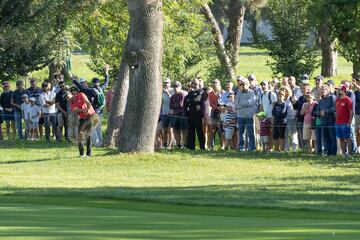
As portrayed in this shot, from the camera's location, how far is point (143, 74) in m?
31.8

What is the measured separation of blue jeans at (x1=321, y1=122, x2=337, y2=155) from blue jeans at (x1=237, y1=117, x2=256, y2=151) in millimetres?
2339

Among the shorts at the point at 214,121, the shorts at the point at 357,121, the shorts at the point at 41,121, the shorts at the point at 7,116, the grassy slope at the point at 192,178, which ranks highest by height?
the shorts at the point at 7,116

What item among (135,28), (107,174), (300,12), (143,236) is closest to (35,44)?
(135,28)

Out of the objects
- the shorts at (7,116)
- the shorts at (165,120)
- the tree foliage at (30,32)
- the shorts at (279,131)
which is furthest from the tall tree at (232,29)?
the shorts at (279,131)

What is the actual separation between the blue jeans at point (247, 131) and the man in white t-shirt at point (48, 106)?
7.52 m

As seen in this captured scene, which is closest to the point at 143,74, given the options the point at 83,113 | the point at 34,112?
the point at 83,113

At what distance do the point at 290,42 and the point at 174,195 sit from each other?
2874 centimetres

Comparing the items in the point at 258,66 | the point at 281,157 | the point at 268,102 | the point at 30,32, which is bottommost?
the point at 281,157

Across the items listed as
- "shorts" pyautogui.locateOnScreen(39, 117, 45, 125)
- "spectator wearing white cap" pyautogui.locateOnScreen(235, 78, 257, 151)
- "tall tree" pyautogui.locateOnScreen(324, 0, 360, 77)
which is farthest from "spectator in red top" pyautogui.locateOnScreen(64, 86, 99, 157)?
"tall tree" pyautogui.locateOnScreen(324, 0, 360, 77)

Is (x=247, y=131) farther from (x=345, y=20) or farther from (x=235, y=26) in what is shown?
(x=235, y=26)

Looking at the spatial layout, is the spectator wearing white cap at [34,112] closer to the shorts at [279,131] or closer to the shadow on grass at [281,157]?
the shadow on grass at [281,157]

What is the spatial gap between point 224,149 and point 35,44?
30.6ft

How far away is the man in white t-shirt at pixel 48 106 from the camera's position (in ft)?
124

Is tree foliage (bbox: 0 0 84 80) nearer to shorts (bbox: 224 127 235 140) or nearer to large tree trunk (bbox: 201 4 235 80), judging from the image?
shorts (bbox: 224 127 235 140)
